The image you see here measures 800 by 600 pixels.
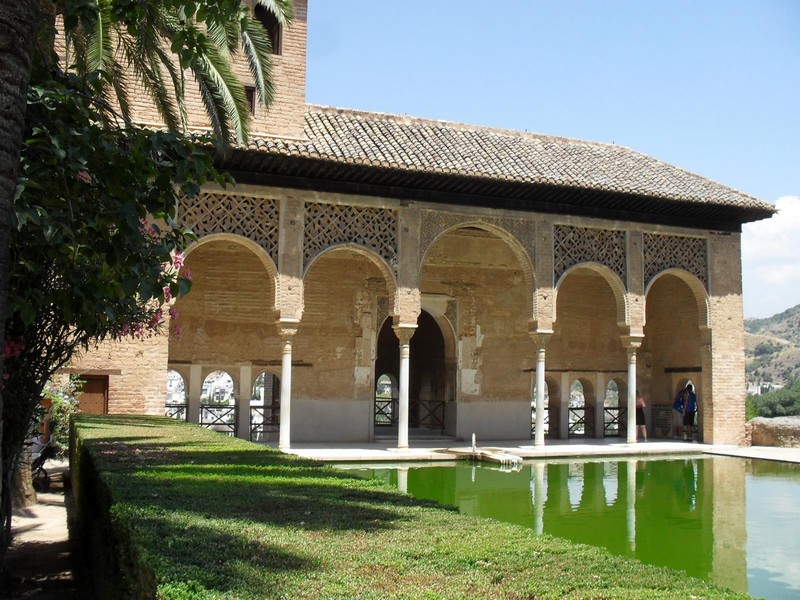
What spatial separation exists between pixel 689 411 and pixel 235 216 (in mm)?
12713

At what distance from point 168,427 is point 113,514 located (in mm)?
6925

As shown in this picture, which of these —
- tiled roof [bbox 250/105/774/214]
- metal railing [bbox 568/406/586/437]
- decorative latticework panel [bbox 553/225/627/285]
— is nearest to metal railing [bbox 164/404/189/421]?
tiled roof [bbox 250/105/774/214]

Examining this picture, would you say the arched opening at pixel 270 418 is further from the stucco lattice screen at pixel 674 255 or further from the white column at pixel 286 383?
the stucco lattice screen at pixel 674 255

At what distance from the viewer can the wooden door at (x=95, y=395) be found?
49.9 ft

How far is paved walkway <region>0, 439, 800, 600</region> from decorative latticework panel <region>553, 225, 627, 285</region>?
3.83 m

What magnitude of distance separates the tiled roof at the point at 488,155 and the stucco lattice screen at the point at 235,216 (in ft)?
3.96

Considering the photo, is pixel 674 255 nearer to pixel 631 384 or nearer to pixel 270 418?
pixel 631 384

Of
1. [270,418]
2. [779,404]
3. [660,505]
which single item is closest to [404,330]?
[270,418]

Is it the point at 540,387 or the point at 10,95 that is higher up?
the point at 10,95

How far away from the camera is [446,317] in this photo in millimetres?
21344

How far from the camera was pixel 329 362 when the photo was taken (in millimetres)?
19859

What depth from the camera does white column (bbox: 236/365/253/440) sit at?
1925 centimetres

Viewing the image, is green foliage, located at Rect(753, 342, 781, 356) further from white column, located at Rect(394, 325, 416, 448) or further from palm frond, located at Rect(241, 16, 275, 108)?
palm frond, located at Rect(241, 16, 275, 108)

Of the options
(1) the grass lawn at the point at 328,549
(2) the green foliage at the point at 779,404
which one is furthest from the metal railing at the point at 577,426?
(2) the green foliage at the point at 779,404
